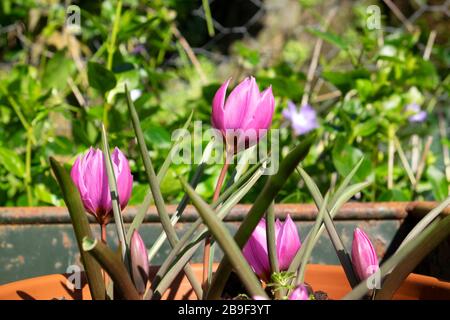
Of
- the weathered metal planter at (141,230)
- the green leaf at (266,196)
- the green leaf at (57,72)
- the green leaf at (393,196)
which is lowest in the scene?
the green leaf at (266,196)

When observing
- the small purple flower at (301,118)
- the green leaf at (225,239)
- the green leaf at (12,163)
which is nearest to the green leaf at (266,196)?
the green leaf at (225,239)

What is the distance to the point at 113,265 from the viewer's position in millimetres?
422

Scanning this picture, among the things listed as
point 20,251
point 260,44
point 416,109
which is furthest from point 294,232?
point 260,44

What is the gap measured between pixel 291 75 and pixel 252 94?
2.65ft

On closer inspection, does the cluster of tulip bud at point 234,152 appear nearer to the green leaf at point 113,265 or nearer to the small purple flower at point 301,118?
the green leaf at point 113,265

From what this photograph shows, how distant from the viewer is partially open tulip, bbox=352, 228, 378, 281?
49 centimetres

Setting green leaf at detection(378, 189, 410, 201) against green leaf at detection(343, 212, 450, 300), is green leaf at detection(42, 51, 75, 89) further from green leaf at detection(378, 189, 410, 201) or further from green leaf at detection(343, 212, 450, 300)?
green leaf at detection(343, 212, 450, 300)

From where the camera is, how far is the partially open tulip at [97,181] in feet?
1.68

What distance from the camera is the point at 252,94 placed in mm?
506

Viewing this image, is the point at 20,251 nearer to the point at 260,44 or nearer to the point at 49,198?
the point at 49,198

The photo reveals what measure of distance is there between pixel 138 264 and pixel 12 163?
0.59 m

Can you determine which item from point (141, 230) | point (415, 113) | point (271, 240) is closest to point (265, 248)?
point (271, 240)

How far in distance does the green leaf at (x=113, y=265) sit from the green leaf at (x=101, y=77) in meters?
0.56

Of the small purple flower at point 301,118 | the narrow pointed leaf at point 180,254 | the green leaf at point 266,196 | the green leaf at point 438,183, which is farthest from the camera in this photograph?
the small purple flower at point 301,118
